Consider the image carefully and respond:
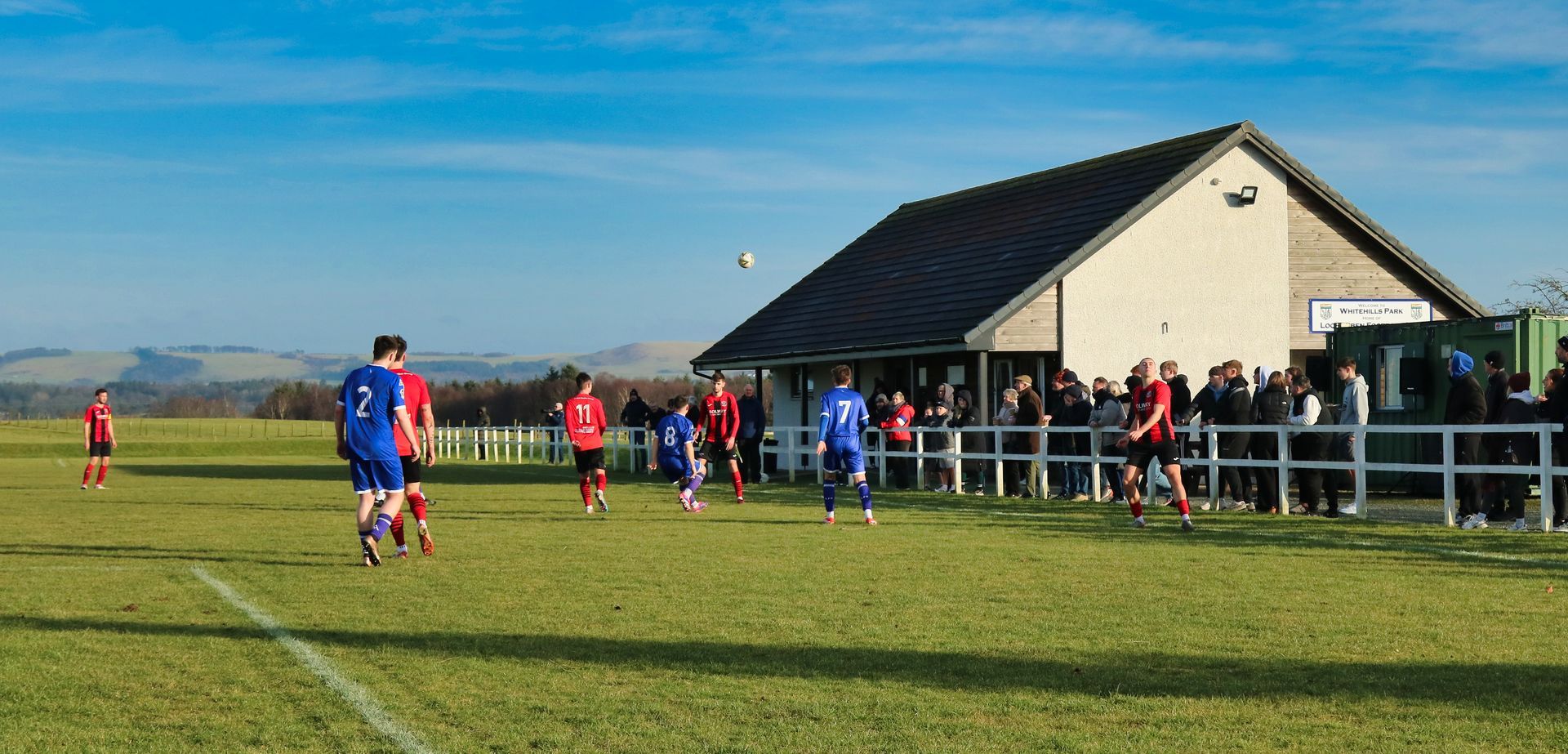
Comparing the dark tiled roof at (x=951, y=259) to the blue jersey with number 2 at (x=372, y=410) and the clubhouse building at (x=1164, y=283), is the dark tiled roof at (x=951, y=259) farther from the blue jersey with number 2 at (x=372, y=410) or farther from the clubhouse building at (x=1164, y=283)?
the blue jersey with number 2 at (x=372, y=410)

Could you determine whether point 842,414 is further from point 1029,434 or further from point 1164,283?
point 1164,283

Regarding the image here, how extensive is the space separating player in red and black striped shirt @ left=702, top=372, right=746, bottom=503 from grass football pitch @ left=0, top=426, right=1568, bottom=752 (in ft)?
20.3

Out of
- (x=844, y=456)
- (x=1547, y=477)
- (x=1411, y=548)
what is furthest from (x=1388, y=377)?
(x=1411, y=548)

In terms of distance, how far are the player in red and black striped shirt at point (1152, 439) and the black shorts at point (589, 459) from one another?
6.68 meters

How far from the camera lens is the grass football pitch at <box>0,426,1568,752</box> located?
20.9ft

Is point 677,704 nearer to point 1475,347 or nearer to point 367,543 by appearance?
point 367,543


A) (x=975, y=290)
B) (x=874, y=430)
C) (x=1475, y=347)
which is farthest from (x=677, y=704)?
(x=975, y=290)

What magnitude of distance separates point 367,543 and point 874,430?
14730 mm

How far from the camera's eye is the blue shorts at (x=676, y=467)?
67.9 ft

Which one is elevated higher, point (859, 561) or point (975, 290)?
point (975, 290)

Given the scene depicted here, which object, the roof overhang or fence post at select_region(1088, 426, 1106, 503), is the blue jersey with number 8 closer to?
fence post at select_region(1088, 426, 1106, 503)

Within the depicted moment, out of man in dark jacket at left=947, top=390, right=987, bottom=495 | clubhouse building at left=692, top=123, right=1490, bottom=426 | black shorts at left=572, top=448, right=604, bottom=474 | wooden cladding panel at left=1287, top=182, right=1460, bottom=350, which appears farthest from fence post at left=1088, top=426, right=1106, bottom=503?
wooden cladding panel at left=1287, top=182, right=1460, bottom=350

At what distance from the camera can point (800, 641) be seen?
28.2ft

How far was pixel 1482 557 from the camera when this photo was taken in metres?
12.9
